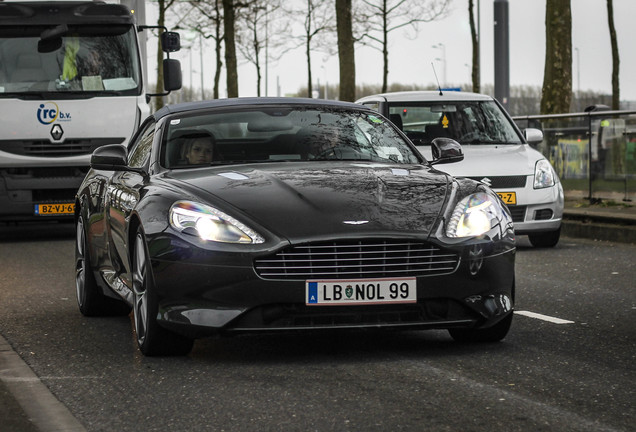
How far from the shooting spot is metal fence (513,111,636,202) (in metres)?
17.5

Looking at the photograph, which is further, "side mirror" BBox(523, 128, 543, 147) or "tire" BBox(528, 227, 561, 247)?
"side mirror" BBox(523, 128, 543, 147)

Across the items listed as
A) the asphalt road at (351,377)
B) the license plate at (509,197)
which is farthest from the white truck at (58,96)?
the asphalt road at (351,377)

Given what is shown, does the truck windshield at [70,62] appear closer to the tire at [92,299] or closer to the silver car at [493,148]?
the silver car at [493,148]

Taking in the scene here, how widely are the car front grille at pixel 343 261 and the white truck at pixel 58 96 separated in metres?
10.5

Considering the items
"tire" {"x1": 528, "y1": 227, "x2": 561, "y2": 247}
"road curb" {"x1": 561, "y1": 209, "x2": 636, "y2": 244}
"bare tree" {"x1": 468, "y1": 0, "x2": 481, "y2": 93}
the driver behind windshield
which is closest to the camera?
the driver behind windshield

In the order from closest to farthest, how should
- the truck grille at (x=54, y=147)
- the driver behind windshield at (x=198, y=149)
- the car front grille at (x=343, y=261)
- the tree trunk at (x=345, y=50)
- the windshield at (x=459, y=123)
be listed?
the car front grille at (x=343, y=261) → the driver behind windshield at (x=198, y=149) → the windshield at (x=459, y=123) → the truck grille at (x=54, y=147) → the tree trunk at (x=345, y=50)

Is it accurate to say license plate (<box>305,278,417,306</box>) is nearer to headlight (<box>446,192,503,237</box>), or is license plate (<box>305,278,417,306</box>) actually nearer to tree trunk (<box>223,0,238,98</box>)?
headlight (<box>446,192,503,237</box>)

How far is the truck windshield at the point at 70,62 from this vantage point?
1630cm

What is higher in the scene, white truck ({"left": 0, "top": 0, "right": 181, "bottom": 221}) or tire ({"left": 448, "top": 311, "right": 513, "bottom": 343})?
white truck ({"left": 0, "top": 0, "right": 181, "bottom": 221})

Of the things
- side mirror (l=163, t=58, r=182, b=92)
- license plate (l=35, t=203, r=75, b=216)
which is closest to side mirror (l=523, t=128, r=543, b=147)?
side mirror (l=163, t=58, r=182, b=92)

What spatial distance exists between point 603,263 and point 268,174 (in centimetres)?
603

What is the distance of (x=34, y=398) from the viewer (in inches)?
222

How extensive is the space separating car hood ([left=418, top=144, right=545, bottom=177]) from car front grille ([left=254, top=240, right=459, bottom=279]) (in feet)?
23.3

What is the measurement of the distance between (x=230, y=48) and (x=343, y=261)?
3440 centimetres
